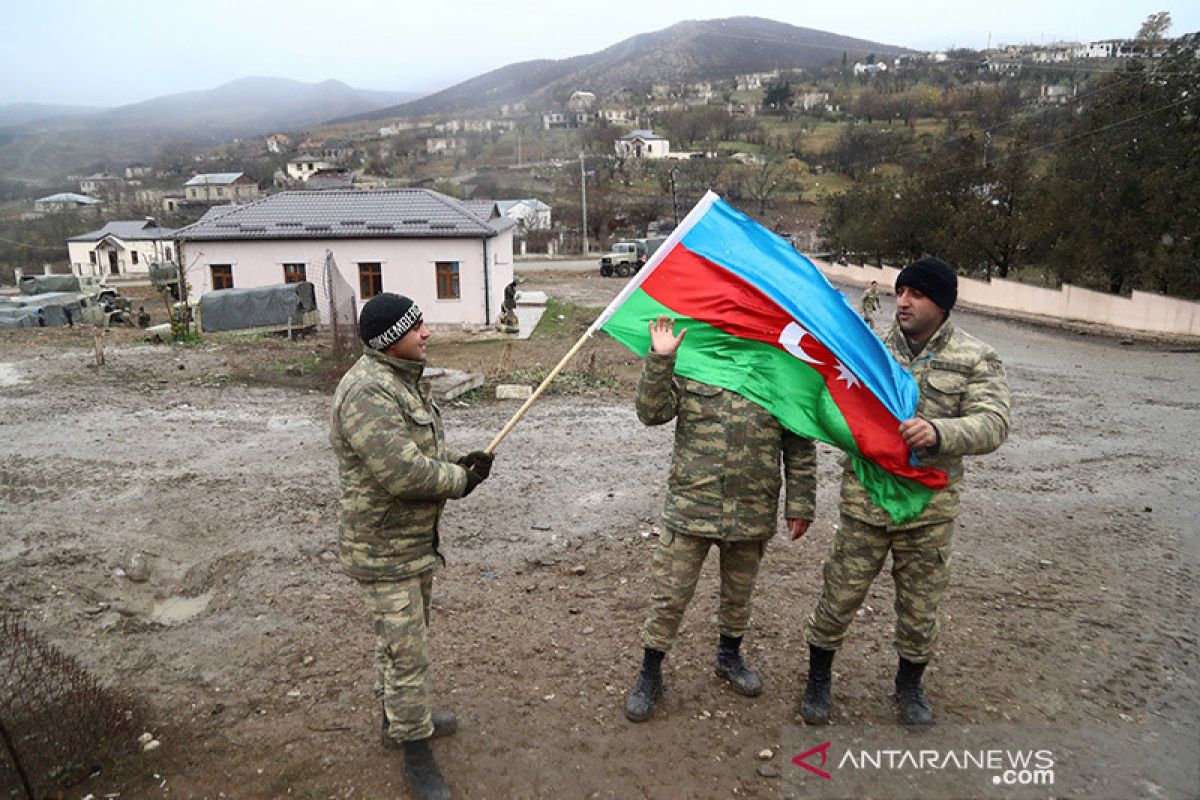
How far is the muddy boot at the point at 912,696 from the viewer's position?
3355 mm

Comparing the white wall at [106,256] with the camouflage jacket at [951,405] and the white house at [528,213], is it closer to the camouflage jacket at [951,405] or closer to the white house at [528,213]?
the white house at [528,213]

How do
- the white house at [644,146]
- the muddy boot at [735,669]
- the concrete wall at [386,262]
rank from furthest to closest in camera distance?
the white house at [644,146] < the concrete wall at [386,262] < the muddy boot at [735,669]

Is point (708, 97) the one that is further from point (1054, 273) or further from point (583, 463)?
point (583, 463)

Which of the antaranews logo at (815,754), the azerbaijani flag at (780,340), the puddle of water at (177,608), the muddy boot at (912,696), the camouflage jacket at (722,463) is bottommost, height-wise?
the puddle of water at (177,608)

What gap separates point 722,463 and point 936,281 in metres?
1.17

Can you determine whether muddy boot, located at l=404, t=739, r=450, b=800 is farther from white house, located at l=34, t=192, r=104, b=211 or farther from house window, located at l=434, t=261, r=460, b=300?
white house, located at l=34, t=192, r=104, b=211

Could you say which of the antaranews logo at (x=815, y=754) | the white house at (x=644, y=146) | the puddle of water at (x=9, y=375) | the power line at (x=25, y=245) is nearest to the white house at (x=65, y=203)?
the power line at (x=25, y=245)

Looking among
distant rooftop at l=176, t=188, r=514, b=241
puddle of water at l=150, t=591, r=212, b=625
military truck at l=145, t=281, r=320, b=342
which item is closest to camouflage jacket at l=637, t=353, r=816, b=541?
puddle of water at l=150, t=591, r=212, b=625

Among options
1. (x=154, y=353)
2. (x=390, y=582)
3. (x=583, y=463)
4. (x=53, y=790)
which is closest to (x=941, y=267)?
(x=390, y=582)

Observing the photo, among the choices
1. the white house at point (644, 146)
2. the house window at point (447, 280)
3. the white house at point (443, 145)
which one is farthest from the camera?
the white house at point (443, 145)

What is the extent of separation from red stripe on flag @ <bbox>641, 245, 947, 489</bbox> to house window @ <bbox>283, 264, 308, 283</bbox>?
71.3ft

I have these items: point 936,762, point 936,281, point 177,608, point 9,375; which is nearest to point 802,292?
point 936,281

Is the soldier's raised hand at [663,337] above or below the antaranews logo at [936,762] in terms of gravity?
above

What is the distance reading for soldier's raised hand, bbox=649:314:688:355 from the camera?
3.12 m
